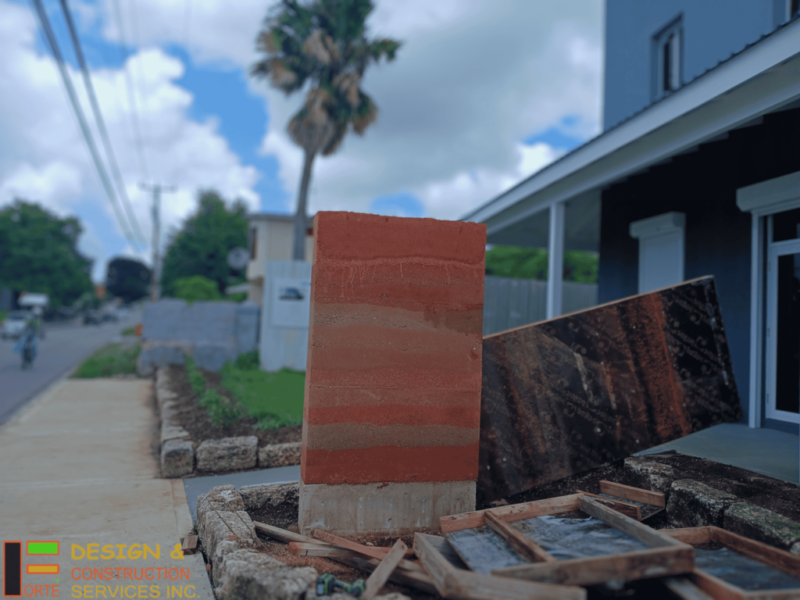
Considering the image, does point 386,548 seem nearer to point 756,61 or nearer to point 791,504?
point 791,504

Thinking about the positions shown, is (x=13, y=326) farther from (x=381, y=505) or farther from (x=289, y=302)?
(x=381, y=505)

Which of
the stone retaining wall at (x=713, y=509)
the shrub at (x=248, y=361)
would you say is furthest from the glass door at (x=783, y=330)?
the shrub at (x=248, y=361)

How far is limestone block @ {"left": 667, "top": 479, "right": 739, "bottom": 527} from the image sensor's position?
9.79 ft

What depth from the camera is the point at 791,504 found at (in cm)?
306

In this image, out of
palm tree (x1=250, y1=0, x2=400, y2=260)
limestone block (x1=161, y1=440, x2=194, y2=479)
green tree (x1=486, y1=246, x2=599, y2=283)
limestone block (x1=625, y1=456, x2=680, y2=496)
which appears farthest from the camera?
green tree (x1=486, y1=246, x2=599, y2=283)

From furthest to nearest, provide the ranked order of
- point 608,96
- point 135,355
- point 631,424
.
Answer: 1. point 135,355
2. point 608,96
3. point 631,424

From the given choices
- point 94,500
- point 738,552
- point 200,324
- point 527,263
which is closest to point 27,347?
point 200,324

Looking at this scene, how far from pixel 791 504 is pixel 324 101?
1676 cm

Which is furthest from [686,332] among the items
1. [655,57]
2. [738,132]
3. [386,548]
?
[655,57]

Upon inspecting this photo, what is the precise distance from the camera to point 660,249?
299 inches

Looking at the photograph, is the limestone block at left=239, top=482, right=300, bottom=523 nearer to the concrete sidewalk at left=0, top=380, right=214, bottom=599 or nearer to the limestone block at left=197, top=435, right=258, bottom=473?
the concrete sidewalk at left=0, top=380, right=214, bottom=599

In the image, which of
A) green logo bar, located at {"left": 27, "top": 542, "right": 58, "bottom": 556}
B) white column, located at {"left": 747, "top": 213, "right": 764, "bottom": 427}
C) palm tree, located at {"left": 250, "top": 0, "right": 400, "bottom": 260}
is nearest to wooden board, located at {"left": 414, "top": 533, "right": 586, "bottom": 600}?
green logo bar, located at {"left": 27, "top": 542, "right": 58, "bottom": 556}

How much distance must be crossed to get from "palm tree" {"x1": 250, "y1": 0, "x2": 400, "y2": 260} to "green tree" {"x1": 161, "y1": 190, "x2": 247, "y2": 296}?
26.6m

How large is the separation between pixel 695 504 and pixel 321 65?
17.6m
